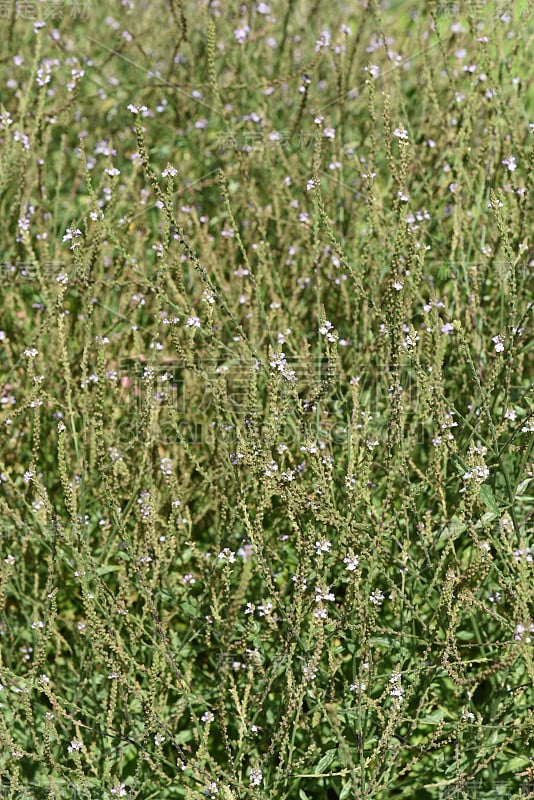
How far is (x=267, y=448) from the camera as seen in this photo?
2000 mm

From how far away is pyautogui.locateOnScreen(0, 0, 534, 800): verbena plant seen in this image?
204 centimetres

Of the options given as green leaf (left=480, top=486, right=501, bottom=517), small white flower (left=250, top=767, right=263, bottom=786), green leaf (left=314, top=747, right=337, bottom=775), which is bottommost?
green leaf (left=314, top=747, right=337, bottom=775)

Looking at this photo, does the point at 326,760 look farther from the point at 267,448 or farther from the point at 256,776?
the point at 267,448

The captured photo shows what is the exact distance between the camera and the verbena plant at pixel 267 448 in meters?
2.04

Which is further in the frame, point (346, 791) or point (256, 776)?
point (346, 791)

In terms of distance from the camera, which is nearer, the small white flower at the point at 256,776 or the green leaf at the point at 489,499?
the small white flower at the point at 256,776

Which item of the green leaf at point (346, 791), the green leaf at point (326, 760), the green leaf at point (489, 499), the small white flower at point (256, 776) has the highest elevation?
the green leaf at point (489, 499)

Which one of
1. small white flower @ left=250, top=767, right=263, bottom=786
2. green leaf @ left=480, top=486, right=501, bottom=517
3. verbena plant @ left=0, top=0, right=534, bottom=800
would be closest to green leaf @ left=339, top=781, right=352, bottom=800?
verbena plant @ left=0, top=0, right=534, bottom=800

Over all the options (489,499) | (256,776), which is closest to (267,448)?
(489,499)

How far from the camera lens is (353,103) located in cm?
401

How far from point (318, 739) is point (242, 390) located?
1.08 m

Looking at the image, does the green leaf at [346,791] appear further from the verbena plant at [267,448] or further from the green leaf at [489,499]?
the green leaf at [489,499]

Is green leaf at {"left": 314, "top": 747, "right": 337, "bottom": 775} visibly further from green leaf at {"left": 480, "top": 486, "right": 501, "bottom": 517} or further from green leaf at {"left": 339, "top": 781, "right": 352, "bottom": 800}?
green leaf at {"left": 480, "top": 486, "right": 501, "bottom": 517}

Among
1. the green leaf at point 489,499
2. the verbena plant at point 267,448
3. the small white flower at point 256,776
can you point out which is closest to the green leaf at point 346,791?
the verbena plant at point 267,448
